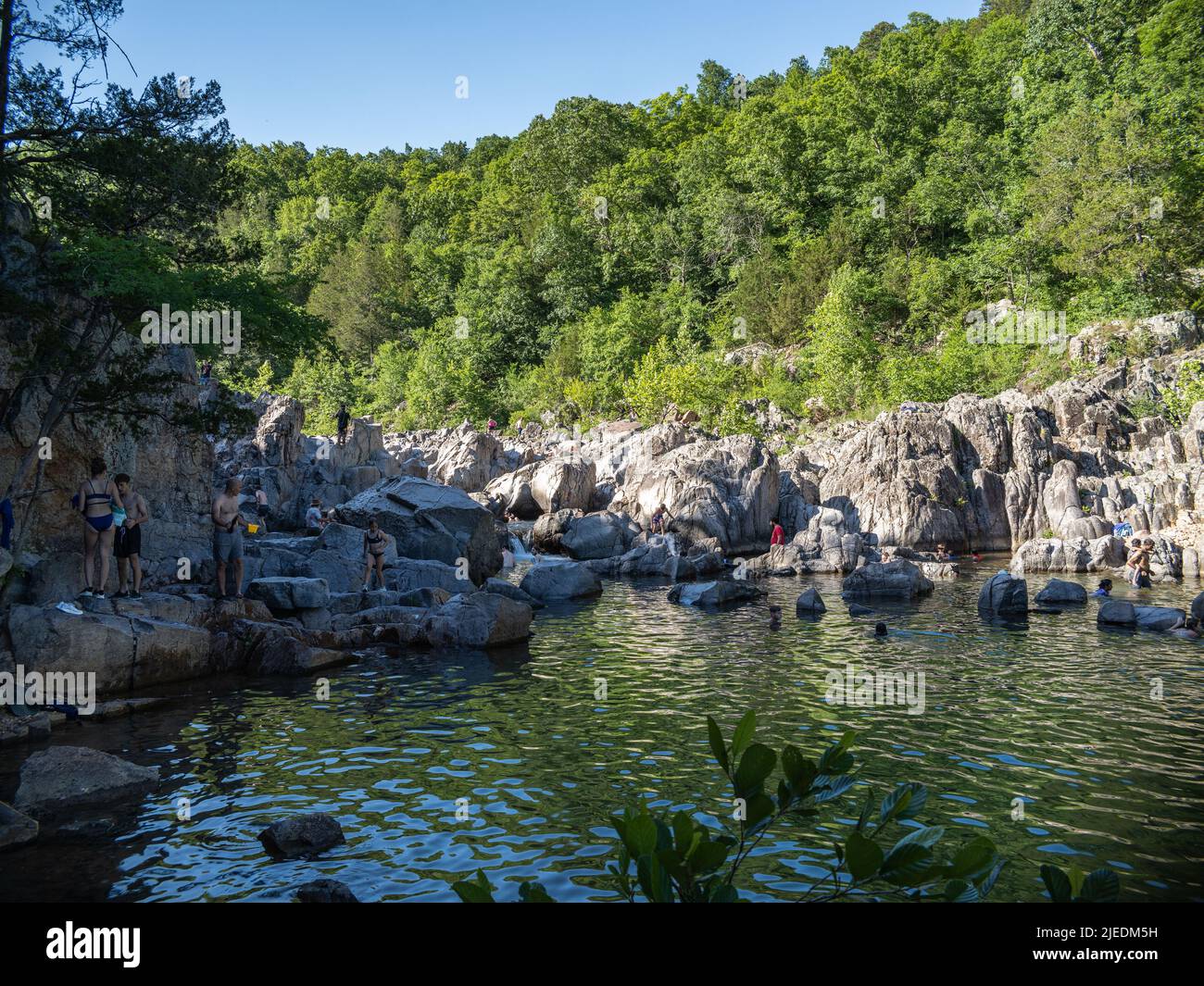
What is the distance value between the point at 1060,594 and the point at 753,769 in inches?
1106

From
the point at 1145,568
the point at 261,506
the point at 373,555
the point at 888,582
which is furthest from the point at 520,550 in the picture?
the point at 1145,568

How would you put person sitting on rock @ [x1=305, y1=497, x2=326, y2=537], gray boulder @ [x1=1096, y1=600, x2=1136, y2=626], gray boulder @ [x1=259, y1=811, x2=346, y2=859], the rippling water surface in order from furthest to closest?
person sitting on rock @ [x1=305, y1=497, x2=326, y2=537], gray boulder @ [x1=1096, y1=600, x2=1136, y2=626], gray boulder @ [x1=259, y1=811, x2=346, y2=859], the rippling water surface

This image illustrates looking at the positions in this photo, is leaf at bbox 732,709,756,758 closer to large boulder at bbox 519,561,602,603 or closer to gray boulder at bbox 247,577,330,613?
gray boulder at bbox 247,577,330,613

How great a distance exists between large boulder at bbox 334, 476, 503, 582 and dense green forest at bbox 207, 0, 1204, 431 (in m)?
20.9

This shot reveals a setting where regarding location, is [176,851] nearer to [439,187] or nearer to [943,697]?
[943,697]

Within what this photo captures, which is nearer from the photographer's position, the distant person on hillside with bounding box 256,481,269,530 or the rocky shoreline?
the rocky shoreline

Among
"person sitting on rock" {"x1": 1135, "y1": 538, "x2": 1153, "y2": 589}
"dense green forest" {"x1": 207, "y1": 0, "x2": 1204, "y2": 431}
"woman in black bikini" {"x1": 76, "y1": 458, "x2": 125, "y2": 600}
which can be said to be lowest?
"person sitting on rock" {"x1": 1135, "y1": 538, "x2": 1153, "y2": 589}

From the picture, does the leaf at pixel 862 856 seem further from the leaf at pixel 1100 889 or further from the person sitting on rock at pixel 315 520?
the person sitting on rock at pixel 315 520

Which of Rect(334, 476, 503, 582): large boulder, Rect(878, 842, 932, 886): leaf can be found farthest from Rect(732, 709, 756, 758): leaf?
Rect(334, 476, 503, 582): large boulder

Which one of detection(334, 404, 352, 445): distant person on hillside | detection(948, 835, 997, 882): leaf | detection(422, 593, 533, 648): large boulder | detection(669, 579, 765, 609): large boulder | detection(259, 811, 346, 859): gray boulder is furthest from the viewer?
detection(334, 404, 352, 445): distant person on hillside

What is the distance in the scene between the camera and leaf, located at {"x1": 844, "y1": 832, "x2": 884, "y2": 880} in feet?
10.2

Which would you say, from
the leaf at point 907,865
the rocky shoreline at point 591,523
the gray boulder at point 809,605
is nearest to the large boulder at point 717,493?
the rocky shoreline at point 591,523

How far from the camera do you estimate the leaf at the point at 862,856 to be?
311 cm

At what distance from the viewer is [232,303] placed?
61.8ft
